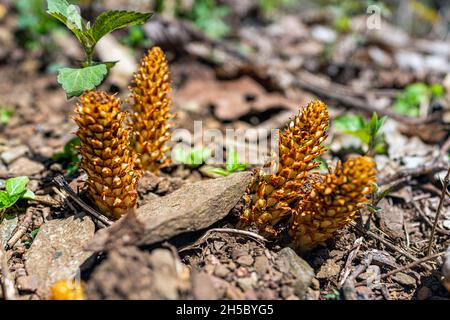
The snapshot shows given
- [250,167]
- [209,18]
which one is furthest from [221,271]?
[209,18]

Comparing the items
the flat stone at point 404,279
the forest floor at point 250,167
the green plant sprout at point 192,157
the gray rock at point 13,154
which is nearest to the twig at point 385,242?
the forest floor at point 250,167

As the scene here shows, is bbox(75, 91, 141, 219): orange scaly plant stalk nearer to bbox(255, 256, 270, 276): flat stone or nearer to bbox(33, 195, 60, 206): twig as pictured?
bbox(33, 195, 60, 206): twig

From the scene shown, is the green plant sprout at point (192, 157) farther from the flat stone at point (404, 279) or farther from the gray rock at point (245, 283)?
the flat stone at point (404, 279)

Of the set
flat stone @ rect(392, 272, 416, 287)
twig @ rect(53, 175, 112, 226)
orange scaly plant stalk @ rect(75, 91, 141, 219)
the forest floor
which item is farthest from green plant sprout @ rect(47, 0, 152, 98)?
flat stone @ rect(392, 272, 416, 287)

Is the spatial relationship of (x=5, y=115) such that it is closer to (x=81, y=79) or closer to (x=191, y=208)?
(x=81, y=79)

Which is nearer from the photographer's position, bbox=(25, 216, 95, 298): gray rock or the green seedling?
bbox=(25, 216, 95, 298): gray rock

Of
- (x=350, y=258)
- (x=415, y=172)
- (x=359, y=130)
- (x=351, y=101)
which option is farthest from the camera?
(x=351, y=101)

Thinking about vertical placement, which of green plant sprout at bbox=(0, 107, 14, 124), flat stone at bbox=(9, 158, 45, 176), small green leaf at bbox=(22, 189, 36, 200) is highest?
green plant sprout at bbox=(0, 107, 14, 124)
